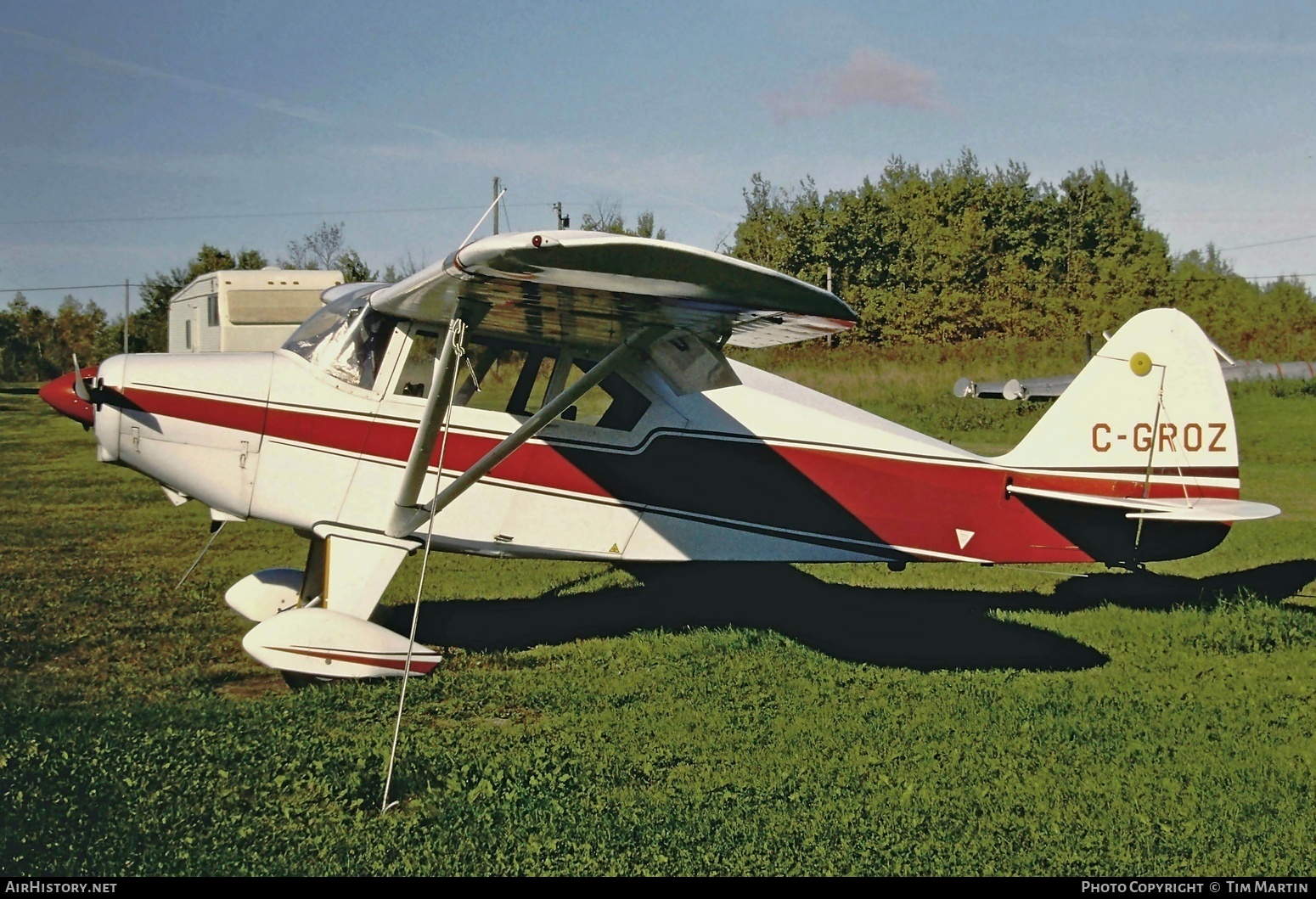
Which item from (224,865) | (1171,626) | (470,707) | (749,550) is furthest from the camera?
(1171,626)

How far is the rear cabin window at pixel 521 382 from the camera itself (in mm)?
7141

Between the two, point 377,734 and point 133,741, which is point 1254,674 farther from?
point 133,741

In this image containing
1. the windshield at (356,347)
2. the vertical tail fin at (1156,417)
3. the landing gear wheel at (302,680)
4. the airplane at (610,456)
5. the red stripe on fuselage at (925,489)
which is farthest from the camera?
the vertical tail fin at (1156,417)

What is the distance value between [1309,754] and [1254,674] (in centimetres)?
160

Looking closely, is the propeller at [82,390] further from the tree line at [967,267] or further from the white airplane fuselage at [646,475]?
the tree line at [967,267]

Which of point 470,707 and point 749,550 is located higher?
point 749,550

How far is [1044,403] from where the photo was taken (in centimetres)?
2505

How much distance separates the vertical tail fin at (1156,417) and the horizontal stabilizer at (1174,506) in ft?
0.61

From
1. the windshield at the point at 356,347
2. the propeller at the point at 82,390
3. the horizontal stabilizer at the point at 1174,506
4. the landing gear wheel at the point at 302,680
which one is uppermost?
the windshield at the point at 356,347

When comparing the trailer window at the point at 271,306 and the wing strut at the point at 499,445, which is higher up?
the trailer window at the point at 271,306

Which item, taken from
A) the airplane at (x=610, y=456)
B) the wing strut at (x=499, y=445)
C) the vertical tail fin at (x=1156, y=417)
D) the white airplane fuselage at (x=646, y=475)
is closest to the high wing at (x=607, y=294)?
the airplane at (x=610, y=456)

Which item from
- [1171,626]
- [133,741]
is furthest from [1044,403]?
[133,741]

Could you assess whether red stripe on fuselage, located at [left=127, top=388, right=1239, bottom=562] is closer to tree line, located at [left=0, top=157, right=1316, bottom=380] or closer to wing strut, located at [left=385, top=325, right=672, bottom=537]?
wing strut, located at [left=385, top=325, right=672, bottom=537]

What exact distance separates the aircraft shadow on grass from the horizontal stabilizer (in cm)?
108
